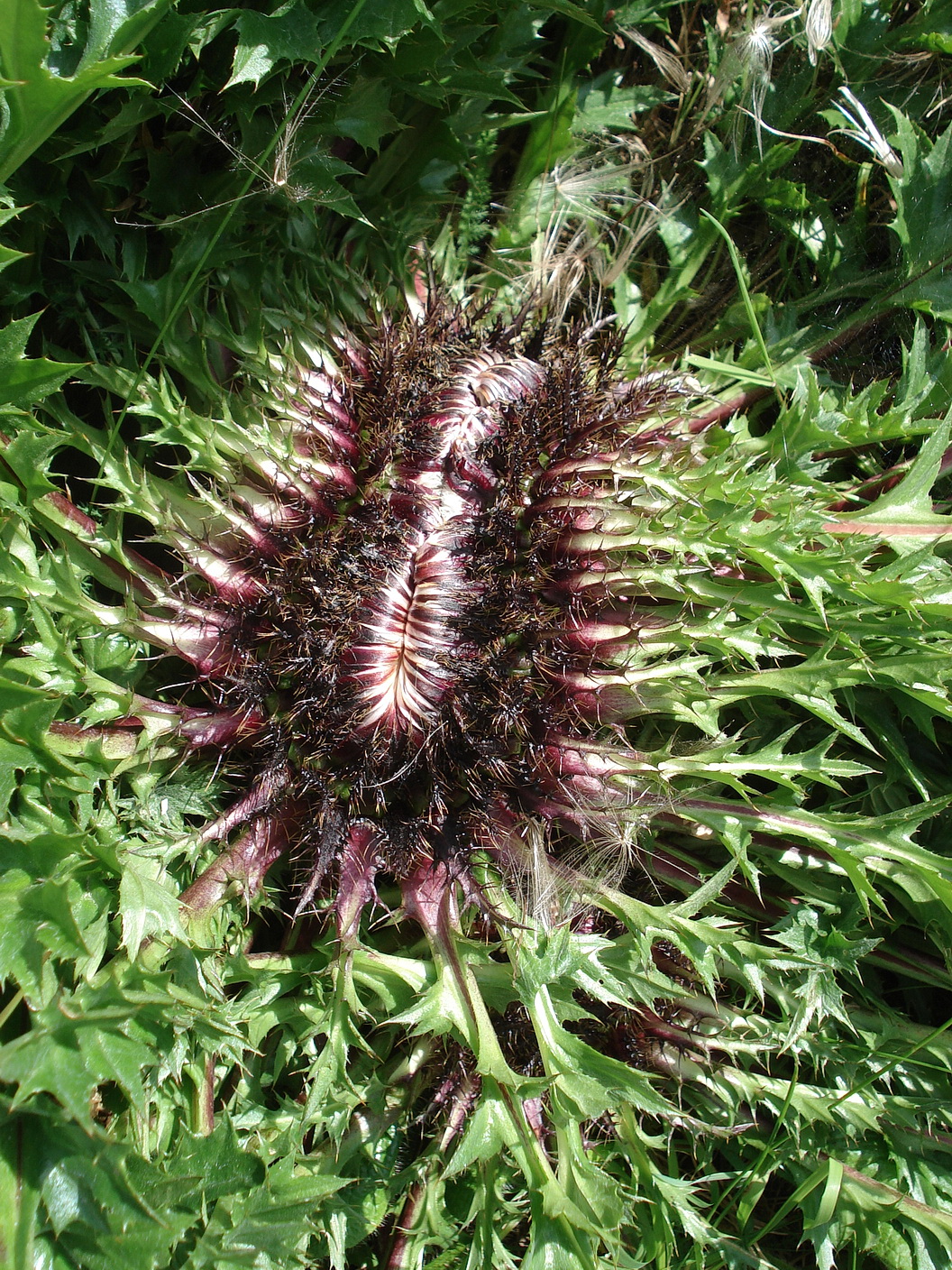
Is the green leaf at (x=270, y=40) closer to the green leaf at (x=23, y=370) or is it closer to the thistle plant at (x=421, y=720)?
the thistle plant at (x=421, y=720)

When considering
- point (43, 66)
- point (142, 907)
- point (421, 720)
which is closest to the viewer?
point (43, 66)

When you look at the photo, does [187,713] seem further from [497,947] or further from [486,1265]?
[486,1265]

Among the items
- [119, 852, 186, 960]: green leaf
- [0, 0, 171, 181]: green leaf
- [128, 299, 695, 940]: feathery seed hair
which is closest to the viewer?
[0, 0, 171, 181]: green leaf

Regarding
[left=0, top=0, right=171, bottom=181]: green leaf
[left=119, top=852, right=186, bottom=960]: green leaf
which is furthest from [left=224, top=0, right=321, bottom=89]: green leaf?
[left=119, top=852, right=186, bottom=960]: green leaf

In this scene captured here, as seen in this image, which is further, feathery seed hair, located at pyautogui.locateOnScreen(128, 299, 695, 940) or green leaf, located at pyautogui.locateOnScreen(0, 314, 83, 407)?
feathery seed hair, located at pyautogui.locateOnScreen(128, 299, 695, 940)

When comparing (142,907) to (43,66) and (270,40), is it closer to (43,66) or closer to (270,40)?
(43,66)

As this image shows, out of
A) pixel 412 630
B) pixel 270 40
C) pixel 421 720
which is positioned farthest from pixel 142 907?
pixel 270 40

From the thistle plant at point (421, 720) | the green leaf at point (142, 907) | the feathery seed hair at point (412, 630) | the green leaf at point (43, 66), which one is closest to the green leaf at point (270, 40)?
the thistle plant at point (421, 720)

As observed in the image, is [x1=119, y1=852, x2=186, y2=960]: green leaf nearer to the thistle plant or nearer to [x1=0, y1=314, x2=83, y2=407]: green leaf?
the thistle plant

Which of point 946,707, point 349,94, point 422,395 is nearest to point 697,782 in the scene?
point 946,707
